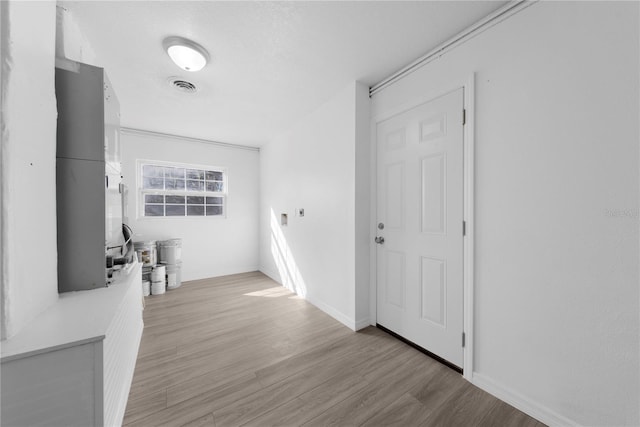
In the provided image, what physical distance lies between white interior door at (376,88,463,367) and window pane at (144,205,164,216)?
140 inches

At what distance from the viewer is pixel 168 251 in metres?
3.70

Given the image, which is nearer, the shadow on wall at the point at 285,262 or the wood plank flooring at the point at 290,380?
the wood plank flooring at the point at 290,380

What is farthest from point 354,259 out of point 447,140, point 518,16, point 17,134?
point 17,134

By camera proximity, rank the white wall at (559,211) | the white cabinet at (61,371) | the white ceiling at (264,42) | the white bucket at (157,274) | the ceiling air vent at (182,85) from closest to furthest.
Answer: the white cabinet at (61,371)
the white wall at (559,211)
the white ceiling at (264,42)
the ceiling air vent at (182,85)
the white bucket at (157,274)

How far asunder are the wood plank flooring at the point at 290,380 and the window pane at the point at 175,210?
184 cm

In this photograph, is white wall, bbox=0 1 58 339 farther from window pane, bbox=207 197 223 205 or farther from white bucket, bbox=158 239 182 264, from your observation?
window pane, bbox=207 197 223 205

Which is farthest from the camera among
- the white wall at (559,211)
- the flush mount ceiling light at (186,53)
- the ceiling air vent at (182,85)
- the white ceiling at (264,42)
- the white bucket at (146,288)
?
the white bucket at (146,288)

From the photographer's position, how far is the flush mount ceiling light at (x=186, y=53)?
68.6 inches

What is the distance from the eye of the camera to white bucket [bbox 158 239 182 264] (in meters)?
3.68

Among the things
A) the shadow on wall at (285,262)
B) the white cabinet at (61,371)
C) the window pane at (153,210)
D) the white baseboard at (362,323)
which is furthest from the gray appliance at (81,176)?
the window pane at (153,210)

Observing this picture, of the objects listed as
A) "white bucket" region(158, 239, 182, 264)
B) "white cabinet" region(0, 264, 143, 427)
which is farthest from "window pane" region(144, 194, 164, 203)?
"white cabinet" region(0, 264, 143, 427)

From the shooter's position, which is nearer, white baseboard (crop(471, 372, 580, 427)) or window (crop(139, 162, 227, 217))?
white baseboard (crop(471, 372, 580, 427))

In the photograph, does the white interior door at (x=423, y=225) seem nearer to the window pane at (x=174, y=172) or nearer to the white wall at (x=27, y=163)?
the white wall at (x=27, y=163)

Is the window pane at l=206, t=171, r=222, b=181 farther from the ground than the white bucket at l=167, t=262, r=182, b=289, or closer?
farther from the ground
